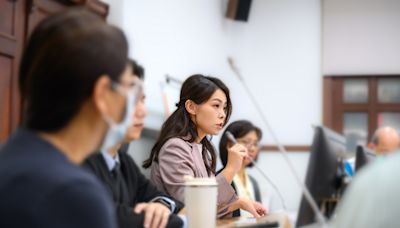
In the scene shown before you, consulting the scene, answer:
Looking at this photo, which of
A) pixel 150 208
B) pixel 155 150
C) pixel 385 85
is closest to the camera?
pixel 150 208

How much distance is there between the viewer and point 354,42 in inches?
254

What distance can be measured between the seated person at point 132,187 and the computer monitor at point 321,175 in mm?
355

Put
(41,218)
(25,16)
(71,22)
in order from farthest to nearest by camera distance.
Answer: (25,16)
(71,22)
(41,218)

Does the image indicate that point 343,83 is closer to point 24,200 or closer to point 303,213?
point 303,213

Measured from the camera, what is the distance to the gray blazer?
2.11 meters

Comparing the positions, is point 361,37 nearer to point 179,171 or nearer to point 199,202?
point 179,171

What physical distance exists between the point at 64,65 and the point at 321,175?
0.98 meters

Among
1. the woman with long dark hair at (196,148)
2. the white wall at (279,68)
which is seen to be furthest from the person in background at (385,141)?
the woman with long dark hair at (196,148)

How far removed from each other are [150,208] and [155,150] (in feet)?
2.54

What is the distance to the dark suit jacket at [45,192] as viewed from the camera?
884mm

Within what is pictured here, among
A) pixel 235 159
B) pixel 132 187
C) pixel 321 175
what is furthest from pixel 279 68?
pixel 132 187

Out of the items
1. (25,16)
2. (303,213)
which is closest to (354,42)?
(25,16)

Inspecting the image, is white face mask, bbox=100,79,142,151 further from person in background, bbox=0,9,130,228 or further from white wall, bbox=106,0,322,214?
white wall, bbox=106,0,322,214

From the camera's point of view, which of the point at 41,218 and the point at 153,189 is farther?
the point at 153,189
